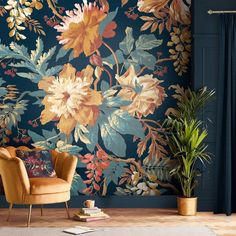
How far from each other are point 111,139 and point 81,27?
1413mm

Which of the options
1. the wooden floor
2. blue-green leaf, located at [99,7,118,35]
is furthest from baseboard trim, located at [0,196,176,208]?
blue-green leaf, located at [99,7,118,35]

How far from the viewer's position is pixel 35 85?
6.84 meters

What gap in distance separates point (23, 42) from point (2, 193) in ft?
6.07

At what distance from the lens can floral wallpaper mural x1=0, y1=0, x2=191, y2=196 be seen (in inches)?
269

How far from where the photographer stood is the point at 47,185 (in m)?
5.92

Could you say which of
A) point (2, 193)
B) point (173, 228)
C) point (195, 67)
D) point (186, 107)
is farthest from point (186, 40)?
point (2, 193)

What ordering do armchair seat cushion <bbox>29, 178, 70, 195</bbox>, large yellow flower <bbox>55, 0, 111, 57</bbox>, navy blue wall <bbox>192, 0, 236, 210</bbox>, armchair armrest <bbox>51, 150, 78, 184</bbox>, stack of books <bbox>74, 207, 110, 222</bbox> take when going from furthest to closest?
1. large yellow flower <bbox>55, 0, 111, 57</bbox>
2. navy blue wall <bbox>192, 0, 236, 210</bbox>
3. armchair armrest <bbox>51, 150, 78, 184</bbox>
4. stack of books <bbox>74, 207, 110, 222</bbox>
5. armchair seat cushion <bbox>29, 178, 70, 195</bbox>

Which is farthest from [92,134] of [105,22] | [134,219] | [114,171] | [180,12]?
[180,12]

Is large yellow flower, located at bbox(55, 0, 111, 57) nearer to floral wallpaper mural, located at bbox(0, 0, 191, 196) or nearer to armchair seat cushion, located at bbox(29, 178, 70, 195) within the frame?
floral wallpaper mural, located at bbox(0, 0, 191, 196)

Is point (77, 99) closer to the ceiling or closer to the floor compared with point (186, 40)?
closer to the floor

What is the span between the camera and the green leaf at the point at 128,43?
6895 millimetres

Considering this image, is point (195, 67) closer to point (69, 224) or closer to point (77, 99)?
point (77, 99)

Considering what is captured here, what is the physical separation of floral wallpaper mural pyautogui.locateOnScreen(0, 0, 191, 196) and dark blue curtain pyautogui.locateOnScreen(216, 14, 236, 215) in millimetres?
487

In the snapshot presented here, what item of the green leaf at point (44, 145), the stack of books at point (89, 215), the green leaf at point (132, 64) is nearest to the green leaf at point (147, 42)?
the green leaf at point (132, 64)
